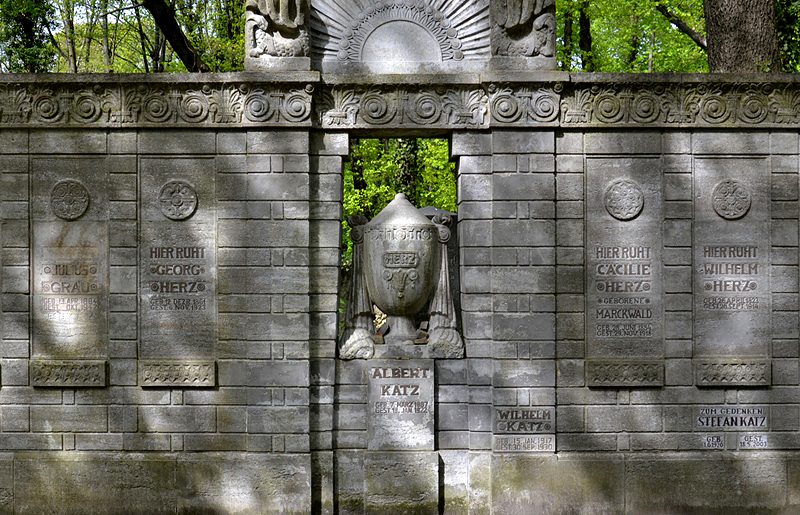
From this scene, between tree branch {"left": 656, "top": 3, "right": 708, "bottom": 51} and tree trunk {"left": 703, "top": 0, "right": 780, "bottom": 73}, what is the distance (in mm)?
5426

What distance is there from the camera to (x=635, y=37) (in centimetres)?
2381

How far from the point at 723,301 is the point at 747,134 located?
197 centimetres

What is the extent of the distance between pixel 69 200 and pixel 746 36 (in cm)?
952

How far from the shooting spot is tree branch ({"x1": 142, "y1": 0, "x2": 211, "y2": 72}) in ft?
49.0

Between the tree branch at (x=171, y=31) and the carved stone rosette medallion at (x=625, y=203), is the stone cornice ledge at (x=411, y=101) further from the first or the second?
the tree branch at (x=171, y=31)

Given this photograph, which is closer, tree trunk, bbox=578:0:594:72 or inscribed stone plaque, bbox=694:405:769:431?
inscribed stone plaque, bbox=694:405:769:431

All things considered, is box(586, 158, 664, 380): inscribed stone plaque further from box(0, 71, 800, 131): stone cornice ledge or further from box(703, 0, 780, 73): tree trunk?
box(703, 0, 780, 73): tree trunk

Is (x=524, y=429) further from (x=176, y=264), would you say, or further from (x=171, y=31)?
(x=171, y=31)

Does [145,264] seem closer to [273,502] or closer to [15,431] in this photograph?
[15,431]

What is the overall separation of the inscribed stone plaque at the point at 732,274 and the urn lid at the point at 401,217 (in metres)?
3.21

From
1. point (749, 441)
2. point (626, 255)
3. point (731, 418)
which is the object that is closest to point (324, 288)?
point (626, 255)

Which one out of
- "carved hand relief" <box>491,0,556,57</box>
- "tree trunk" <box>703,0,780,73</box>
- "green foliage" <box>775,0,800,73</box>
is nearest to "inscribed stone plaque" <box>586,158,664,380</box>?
"carved hand relief" <box>491,0,556,57</box>

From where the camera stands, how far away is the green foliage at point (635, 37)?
19969mm

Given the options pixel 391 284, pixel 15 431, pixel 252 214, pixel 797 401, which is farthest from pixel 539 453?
pixel 15 431
